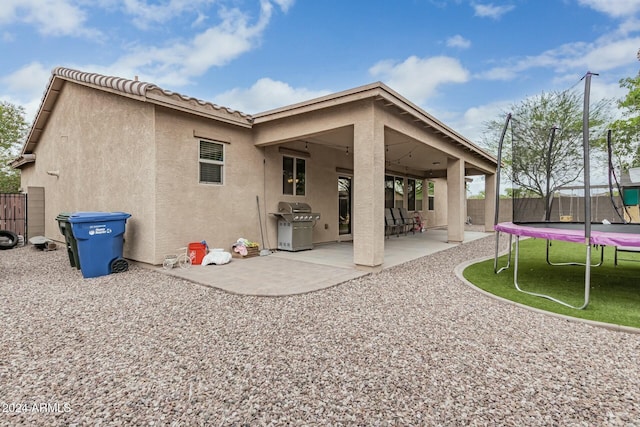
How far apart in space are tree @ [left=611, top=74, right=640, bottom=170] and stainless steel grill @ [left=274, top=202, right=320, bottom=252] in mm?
17349

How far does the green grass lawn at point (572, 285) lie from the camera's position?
3557mm

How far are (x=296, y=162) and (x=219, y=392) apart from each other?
23.9 feet

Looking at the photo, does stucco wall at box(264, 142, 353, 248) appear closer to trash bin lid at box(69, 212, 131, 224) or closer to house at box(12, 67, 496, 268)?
house at box(12, 67, 496, 268)

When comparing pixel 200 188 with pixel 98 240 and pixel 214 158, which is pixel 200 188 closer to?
pixel 214 158

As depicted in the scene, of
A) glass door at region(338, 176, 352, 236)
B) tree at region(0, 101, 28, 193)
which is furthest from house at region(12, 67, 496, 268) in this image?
tree at region(0, 101, 28, 193)

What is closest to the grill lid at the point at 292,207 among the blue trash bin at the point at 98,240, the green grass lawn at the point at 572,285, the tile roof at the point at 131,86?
the tile roof at the point at 131,86

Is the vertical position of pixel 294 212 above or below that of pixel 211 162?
below

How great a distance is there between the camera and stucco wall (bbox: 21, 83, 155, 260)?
5875mm

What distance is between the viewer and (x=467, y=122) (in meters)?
30.3

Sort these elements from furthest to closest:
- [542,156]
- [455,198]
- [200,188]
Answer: [455,198] < [200,188] < [542,156]

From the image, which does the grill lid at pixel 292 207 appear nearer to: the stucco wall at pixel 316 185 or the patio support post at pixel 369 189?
the stucco wall at pixel 316 185

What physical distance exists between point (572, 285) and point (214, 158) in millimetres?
6954

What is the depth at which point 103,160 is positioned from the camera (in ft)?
23.1

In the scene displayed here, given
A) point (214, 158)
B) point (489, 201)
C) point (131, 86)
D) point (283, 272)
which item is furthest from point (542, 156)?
point (489, 201)
